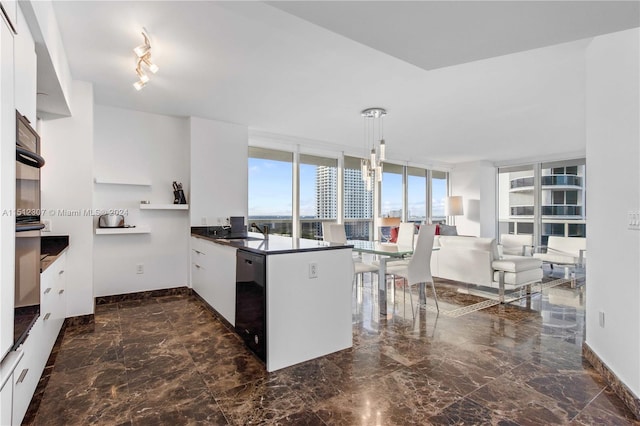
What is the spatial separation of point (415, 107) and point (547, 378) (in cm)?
318

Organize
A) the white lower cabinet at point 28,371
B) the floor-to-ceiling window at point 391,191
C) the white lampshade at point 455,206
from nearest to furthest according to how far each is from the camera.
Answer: the white lower cabinet at point 28,371 → the floor-to-ceiling window at point 391,191 → the white lampshade at point 455,206

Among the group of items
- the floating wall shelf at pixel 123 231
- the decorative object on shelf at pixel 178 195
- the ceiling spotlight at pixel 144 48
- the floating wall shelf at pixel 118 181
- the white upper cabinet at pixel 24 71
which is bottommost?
the floating wall shelf at pixel 123 231

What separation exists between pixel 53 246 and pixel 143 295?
153 centimetres

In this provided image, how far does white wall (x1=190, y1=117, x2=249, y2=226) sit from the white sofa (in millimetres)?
3212

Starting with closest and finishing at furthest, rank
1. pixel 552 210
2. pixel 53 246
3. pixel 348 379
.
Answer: pixel 348 379
pixel 53 246
pixel 552 210

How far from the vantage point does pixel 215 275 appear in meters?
3.44

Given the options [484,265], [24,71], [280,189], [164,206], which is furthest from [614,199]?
[280,189]

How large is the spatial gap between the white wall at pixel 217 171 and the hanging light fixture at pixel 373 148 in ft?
6.12

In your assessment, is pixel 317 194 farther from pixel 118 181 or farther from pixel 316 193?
pixel 118 181

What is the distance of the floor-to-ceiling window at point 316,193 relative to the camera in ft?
20.3

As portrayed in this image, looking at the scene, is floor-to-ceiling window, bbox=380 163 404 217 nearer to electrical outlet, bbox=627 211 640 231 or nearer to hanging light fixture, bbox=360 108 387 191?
hanging light fixture, bbox=360 108 387 191

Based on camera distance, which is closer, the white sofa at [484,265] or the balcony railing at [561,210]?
the white sofa at [484,265]

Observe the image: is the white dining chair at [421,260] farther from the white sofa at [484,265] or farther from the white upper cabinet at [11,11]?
the white upper cabinet at [11,11]

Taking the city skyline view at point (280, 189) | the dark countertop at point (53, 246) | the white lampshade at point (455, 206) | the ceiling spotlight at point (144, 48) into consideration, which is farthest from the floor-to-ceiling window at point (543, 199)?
the dark countertop at point (53, 246)
